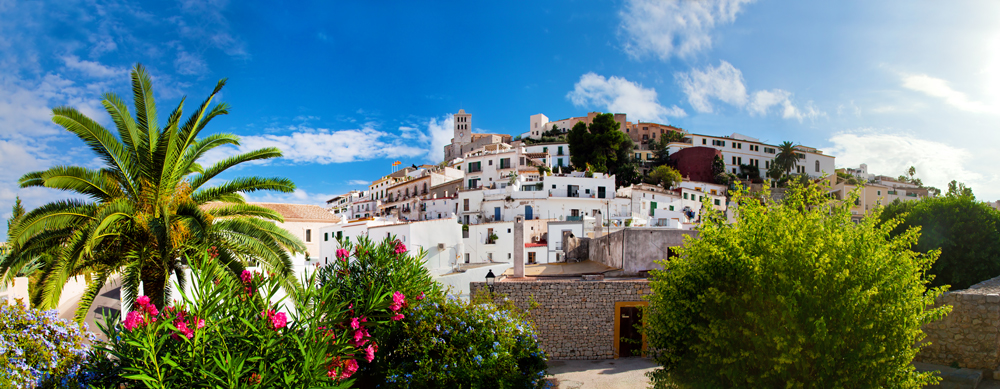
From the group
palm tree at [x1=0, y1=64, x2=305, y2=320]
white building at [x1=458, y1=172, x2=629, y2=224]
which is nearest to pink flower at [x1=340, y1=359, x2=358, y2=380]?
palm tree at [x1=0, y1=64, x2=305, y2=320]

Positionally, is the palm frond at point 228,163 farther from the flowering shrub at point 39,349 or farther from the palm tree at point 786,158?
the palm tree at point 786,158

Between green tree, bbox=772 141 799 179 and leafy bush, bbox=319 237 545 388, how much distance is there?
6593cm

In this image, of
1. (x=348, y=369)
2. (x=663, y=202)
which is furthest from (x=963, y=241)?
(x=663, y=202)

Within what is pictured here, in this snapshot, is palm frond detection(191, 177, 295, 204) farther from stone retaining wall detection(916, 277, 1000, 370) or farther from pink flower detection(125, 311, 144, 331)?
stone retaining wall detection(916, 277, 1000, 370)

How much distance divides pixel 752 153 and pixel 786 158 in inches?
188

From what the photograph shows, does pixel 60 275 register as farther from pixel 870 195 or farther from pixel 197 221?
pixel 870 195

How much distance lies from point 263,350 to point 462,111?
92.7 metres

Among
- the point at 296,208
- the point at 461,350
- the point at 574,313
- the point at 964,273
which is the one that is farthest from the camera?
the point at 296,208

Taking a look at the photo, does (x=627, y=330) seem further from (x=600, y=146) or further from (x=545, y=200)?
(x=600, y=146)

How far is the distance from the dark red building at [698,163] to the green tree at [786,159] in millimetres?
8351

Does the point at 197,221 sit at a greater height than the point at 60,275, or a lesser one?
greater

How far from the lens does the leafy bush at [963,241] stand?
57.7 feet

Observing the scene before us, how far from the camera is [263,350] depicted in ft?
17.6

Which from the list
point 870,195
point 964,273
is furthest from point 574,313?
point 870,195
